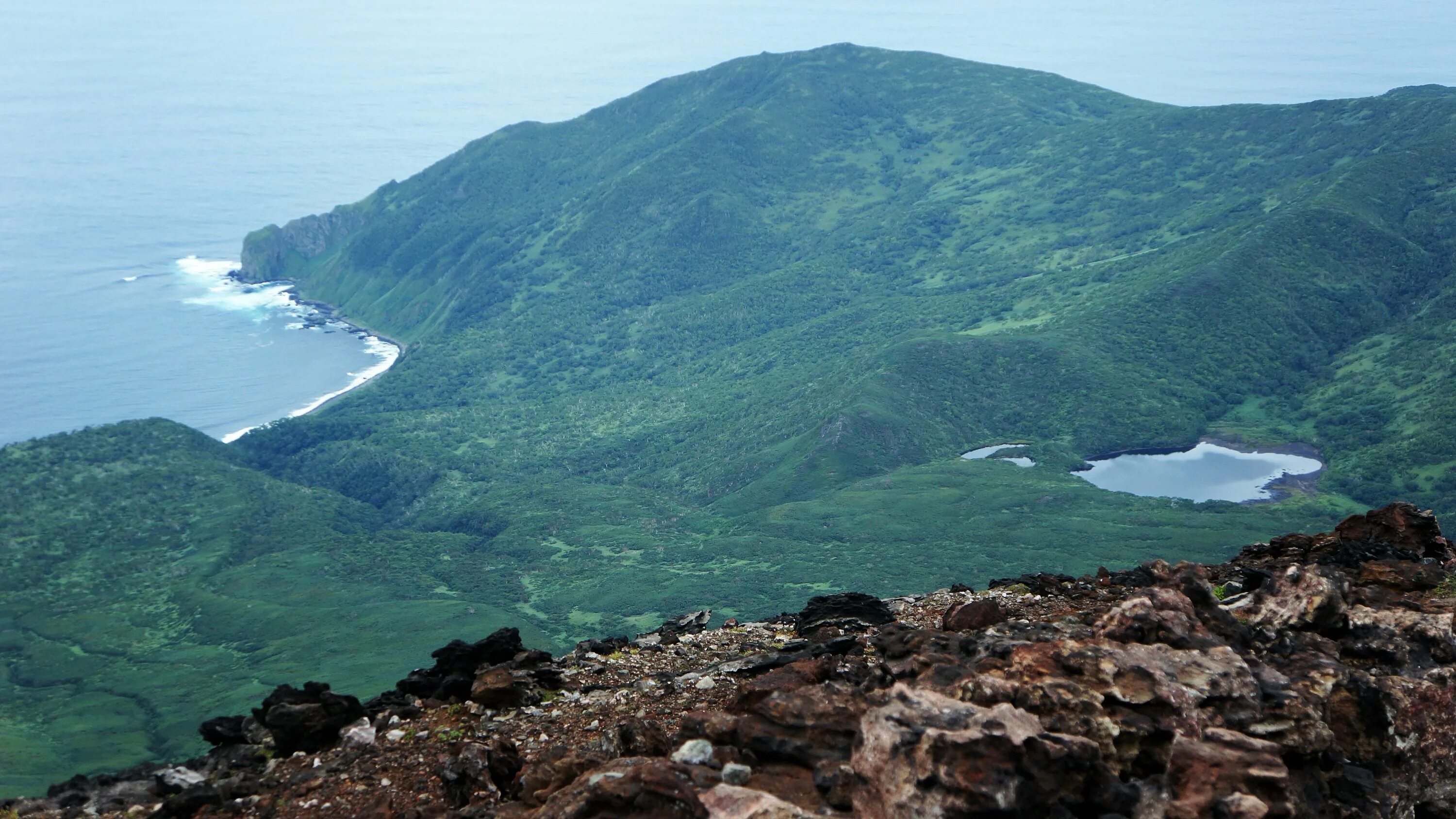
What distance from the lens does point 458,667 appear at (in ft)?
74.9

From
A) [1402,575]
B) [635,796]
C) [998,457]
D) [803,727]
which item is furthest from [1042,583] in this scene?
[998,457]

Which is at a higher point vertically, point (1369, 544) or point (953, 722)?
point (953, 722)

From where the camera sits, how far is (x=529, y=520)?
120 metres

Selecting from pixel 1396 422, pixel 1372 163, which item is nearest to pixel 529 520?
pixel 1396 422

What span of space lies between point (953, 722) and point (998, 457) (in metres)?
114

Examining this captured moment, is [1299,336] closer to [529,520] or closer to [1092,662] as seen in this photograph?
[529,520]

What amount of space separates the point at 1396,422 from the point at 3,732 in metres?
121

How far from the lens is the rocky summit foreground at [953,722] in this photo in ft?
44.7

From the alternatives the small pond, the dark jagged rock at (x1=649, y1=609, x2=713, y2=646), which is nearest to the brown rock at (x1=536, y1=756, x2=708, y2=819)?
the dark jagged rock at (x1=649, y1=609, x2=713, y2=646)

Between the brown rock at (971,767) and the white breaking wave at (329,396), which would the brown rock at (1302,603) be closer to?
the brown rock at (971,767)

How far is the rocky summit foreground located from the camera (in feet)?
44.7

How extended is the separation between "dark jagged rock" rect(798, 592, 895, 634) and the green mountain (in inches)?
1969

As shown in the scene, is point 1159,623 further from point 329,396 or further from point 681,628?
point 329,396

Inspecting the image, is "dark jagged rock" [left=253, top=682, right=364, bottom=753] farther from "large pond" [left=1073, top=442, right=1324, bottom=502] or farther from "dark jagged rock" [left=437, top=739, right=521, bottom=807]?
"large pond" [left=1073, top=442, right=1324, bottom=502]
